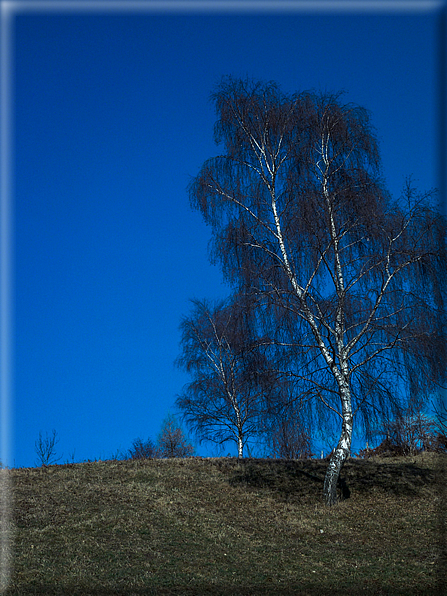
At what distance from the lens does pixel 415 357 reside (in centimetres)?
1323

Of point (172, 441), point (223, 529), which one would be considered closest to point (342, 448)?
point (223, 529)

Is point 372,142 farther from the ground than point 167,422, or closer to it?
farther from the ground

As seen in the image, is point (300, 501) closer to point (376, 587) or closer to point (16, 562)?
point (376, 587)

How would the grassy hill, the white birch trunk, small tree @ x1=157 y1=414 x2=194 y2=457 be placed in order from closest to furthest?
1. the grassy hill
2. the white birch trunk
3. small tree @ x1=157 y1=414 x2=194 y2=457

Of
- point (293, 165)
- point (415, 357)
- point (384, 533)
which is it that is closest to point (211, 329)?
point (293, 165)

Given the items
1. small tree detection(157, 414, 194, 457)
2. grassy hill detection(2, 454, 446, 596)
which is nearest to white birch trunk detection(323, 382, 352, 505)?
grassy hill detection(2, 454, 446, 596)

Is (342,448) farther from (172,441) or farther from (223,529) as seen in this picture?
(172,441)

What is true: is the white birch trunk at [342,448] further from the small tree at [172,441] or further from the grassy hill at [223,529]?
the small tree at [172,441]

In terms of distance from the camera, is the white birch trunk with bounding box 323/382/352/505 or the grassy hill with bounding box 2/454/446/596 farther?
the white birch trunk with bounding box 323/382/352/505

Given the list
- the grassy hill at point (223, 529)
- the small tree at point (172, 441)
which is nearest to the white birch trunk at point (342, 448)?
the grassy hill at point (223, 529)

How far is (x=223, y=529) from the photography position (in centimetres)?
1158

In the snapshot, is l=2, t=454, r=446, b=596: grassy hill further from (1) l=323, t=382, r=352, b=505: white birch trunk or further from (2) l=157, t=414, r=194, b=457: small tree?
(2) l=157, t=414, r=194, b=457: small tree

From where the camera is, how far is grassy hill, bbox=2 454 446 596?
30.2ft

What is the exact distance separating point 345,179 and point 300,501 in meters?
7.91
